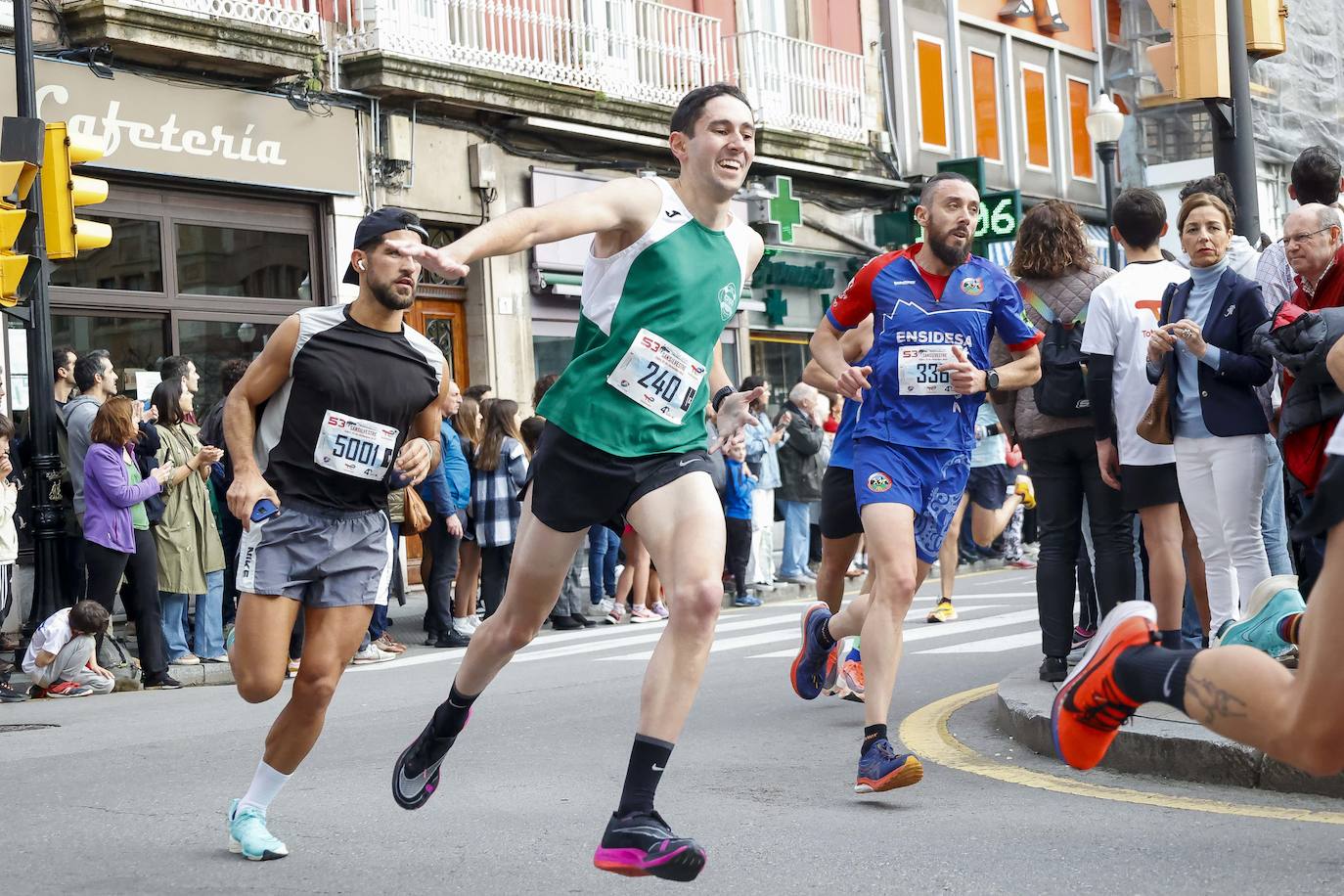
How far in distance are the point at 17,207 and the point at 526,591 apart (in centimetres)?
814

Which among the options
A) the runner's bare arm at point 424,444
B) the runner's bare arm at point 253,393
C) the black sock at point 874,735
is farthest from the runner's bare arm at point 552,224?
the black sock at point 874,735

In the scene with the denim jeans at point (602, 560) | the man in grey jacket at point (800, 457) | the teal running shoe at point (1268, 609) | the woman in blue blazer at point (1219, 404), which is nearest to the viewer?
the teal running shoe at point (1268, 609)

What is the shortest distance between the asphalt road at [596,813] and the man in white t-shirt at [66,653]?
1.58 m

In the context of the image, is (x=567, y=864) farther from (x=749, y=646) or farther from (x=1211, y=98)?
(x=749, y=646)

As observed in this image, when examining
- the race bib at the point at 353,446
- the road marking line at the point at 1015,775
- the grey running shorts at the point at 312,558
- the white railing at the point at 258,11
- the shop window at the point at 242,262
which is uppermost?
the white railing at the point at 258,11

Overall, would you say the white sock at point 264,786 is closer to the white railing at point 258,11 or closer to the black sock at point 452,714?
the black sock at point 452,714

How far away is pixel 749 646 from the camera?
40.5 feet

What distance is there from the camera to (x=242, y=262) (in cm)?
1795

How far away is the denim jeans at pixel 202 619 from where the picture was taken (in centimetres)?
1257

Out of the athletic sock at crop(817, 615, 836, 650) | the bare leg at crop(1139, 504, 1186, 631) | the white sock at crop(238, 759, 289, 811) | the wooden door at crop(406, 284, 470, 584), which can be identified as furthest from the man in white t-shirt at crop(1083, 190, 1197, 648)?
the wooden door at crop(406, 284, 470, 584)

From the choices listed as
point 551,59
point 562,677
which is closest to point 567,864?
point 562,677

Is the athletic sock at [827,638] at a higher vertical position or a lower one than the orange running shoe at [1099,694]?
lower

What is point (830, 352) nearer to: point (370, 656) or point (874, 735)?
point (874, 735)

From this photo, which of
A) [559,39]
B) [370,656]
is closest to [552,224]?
[370,656]
